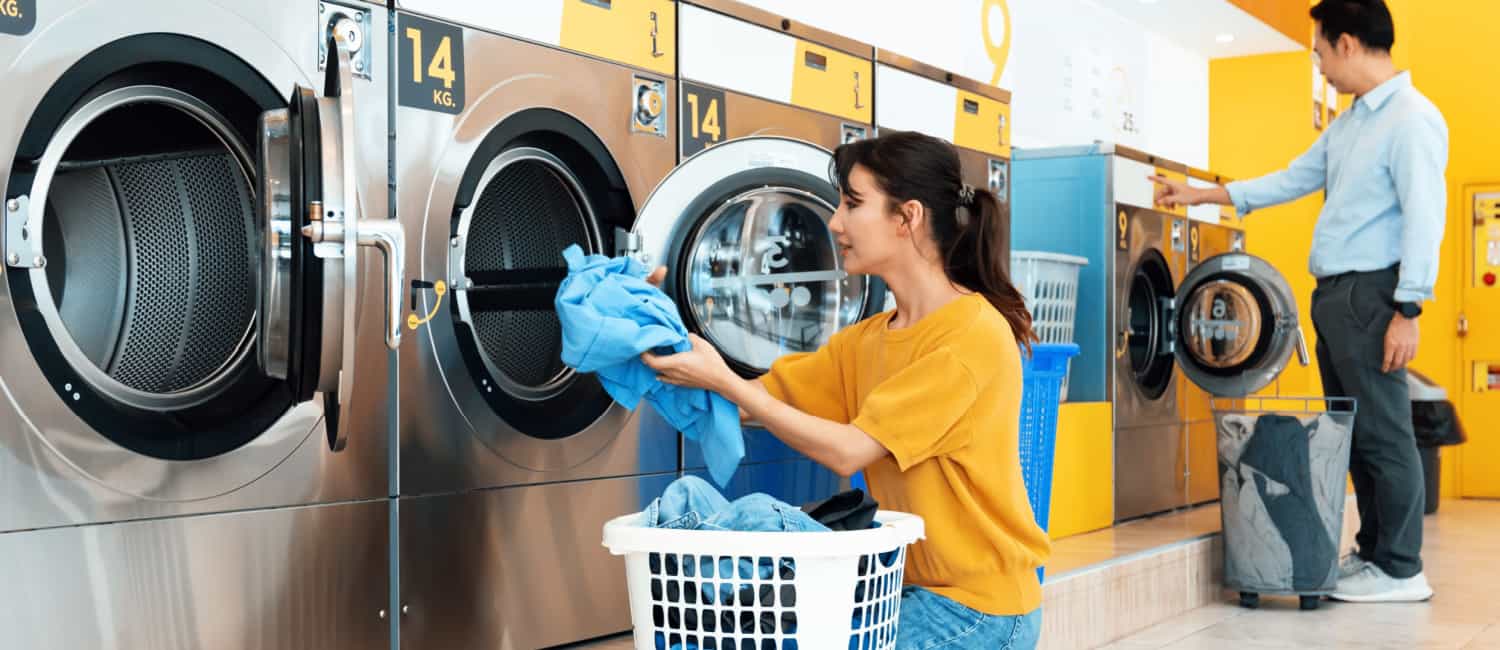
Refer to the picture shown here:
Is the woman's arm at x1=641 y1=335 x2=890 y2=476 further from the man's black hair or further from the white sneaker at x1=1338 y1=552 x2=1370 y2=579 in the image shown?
the man's black hair

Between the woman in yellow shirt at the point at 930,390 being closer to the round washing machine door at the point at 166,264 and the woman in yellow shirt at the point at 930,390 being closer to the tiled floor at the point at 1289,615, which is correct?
the round washing machine door at the point at 166,264

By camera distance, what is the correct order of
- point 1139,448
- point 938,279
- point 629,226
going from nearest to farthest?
point 938,279, point 629,226, point 1139,448

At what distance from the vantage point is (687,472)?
9.33 ft

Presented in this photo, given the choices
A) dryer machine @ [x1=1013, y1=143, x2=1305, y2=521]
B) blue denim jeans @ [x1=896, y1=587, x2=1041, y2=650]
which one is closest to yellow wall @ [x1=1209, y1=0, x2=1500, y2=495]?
dryer machine @ [x1=1013, y1=143, x2=1305, y2=521]

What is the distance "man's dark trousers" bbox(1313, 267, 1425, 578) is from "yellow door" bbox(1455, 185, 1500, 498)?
136 inches

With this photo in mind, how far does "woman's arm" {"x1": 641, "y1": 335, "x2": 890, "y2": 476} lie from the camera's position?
1.89 meters

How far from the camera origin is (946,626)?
1.98m

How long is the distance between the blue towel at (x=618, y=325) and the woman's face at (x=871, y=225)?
352mm

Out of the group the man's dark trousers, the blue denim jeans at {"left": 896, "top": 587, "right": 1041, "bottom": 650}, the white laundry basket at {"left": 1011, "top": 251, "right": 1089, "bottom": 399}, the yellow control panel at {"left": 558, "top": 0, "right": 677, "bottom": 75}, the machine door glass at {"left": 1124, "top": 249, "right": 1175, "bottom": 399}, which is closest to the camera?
the blue denim jeans at {"left": 896, "top": 587, "right": 1041, "bottom": 650}

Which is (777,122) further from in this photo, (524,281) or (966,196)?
(966,196)

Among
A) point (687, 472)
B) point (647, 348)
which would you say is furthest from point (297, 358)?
point (687, 472)

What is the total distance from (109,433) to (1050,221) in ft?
11.8

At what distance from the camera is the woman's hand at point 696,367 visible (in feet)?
6.13

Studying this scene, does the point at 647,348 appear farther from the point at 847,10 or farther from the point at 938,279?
the point at 847,10
